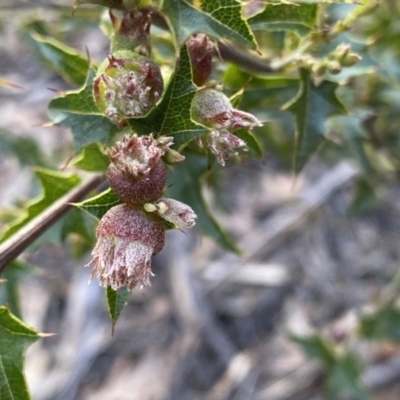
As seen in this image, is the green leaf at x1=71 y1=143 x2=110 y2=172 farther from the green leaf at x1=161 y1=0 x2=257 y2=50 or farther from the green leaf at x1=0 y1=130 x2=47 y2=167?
the green leaf at x1=0 y1=130 x2=47 y2=167

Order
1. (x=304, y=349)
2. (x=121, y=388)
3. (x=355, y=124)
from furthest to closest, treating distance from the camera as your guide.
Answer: (x=121, y=388) < (x=304, y=349) < (x=355, y=124)

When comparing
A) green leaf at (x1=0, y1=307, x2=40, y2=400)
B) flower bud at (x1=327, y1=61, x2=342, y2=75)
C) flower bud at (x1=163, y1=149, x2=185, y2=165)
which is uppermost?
flower bud at (x1=163, y1=149, x2=185, y2=165)

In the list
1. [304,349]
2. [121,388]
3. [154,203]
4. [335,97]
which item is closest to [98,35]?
[121,388]

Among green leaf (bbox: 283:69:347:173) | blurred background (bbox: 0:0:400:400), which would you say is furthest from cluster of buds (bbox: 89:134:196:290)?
blurred background (bbox: 0:0:400:400)

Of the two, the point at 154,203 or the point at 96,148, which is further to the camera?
the point at 96,148

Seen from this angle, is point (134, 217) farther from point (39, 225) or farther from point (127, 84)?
point (39, 225)

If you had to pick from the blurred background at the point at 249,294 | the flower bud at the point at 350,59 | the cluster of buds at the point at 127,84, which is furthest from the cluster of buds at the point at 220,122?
the blurred background at the point at 249,294

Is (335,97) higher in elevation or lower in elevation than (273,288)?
higher

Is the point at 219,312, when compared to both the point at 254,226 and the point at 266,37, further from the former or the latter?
the point at 266,37
